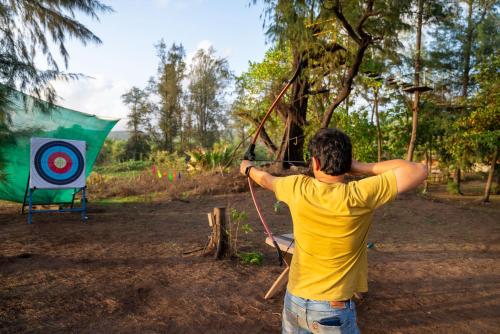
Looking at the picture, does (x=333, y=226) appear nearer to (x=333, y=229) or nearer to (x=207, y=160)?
(x=333, y=229)

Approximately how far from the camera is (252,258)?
3664 mm

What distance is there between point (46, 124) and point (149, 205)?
2401 millimetres

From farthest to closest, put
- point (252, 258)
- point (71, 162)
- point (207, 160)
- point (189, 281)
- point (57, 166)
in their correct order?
point (207, 160) → point (71, 162) → point (57, 166) → point (252, 258) → point (189, 281)

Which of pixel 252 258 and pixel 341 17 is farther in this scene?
pixel 341 17

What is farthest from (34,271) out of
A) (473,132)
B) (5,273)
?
(473,132)

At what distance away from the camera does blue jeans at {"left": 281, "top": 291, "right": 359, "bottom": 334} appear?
1245 millimetres

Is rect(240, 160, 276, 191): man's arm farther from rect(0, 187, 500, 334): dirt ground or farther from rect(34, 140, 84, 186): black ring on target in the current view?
rect(34, 140, 84, 186): black ring on target

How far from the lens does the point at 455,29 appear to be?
13.4 metres

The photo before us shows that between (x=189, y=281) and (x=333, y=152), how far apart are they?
7.58 ft

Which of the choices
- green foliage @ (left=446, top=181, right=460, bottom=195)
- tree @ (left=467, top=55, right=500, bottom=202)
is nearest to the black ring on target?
tree @ (left=467, top=55, right=500, bottom=202)

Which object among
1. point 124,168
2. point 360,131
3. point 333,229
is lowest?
point 124,168

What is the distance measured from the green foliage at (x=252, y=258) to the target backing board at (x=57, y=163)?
3.60 meters

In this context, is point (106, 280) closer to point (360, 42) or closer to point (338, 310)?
point (338, 310)

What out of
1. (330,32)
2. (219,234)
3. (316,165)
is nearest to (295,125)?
(330,32)
